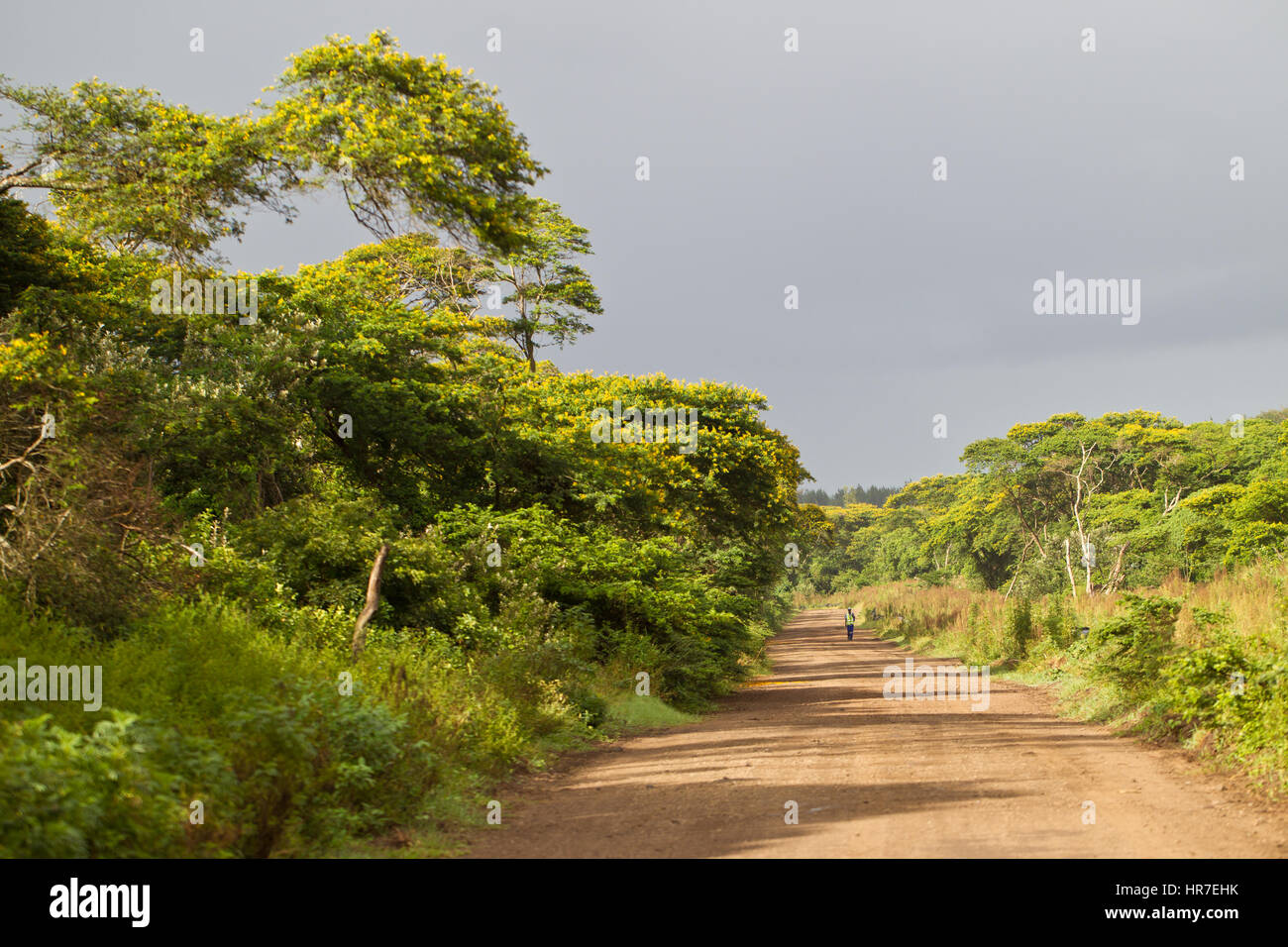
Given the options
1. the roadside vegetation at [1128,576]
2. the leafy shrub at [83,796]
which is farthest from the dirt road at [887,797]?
the leafy shrub at [83,796]

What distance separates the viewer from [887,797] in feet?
29.7

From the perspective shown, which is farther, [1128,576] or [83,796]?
[1128,576]

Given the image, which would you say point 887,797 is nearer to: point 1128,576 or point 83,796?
point 83,796

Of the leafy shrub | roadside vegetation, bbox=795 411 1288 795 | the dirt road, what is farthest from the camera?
roadside vegetation, bbox=795 411 1288 795

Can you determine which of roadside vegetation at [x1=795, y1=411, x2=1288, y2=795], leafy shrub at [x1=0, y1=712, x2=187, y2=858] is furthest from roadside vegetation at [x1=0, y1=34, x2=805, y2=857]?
roadside vegetation at [x1=795, y1=411, x2=1288, y2=795]

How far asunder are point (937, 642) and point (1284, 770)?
92.4 ft

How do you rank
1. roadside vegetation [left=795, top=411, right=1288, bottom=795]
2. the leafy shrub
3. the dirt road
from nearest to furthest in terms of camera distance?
1. the leafy shrub
2. the dirt road
3. roadside vegetation [left=795, top=411, right=1288, bottom=795]

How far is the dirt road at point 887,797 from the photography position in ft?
23.6

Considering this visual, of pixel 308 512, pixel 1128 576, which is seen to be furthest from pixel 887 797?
pixel 1128 576

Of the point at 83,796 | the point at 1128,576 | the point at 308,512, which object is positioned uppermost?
the point at 308,512

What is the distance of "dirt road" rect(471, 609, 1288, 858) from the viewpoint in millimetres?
7203

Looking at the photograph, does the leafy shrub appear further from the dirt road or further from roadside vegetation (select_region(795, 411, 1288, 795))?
roadside vegetation (select_region(795, 411, 1288, 795))

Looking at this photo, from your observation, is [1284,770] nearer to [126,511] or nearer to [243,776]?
[243,776]

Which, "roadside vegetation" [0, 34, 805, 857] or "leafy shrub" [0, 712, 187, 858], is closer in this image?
"leafy shrub" [0, 712, 187, 858]
